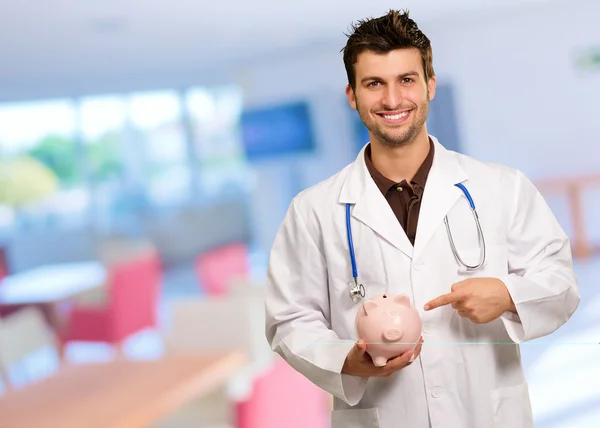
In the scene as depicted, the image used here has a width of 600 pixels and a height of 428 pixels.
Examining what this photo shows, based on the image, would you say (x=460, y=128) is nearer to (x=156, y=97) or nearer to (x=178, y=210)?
(x=156, y=97)

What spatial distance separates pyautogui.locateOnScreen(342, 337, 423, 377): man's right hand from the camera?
98 cm

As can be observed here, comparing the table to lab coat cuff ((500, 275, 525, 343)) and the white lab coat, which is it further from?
lab coat cuff ((500, 275, 525, 343))

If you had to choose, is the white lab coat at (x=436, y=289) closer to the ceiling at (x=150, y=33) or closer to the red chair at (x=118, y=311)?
the ceiling at (x=150, y=33)

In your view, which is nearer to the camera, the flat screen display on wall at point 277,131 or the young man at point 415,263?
the young man at point 415,263

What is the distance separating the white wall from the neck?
1.65 metres

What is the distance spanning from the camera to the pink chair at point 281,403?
73.4 inches

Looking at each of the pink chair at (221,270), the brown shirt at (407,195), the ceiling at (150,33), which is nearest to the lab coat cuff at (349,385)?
the brown shirt at (407,195)

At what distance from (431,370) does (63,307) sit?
399cm

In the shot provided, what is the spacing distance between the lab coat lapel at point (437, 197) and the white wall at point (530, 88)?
65.4 inches

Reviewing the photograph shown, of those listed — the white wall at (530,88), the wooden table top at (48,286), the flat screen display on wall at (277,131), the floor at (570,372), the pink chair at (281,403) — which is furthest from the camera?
the flat screen display on wall at (277,131)

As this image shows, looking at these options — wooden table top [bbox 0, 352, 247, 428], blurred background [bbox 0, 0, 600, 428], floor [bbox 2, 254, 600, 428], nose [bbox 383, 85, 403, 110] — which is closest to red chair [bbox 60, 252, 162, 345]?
blurred background [bbox 0, 0, 600, 428]

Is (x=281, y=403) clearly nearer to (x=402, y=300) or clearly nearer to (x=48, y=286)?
(x=402, y=300)

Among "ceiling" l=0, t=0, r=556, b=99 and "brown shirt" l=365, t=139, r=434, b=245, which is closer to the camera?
"brown shirt" l=365, t=139, r=434, b=245

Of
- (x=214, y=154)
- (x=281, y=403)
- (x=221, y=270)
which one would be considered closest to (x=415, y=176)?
(x=281, y=403)
